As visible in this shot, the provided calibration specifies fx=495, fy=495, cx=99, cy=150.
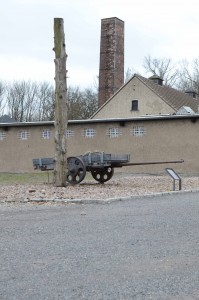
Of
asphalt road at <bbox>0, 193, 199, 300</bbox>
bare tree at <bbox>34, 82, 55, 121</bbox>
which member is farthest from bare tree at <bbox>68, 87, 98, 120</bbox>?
asphalt road at <bbox>0, 193, 199, 300</bbox>

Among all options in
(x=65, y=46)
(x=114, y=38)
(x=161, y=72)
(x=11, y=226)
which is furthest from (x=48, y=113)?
(x=11, y=226)

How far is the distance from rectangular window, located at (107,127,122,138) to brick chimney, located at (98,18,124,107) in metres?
12.9

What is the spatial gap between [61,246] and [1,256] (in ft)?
3.07

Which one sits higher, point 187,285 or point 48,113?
point 48,113

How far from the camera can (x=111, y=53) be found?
4116cm

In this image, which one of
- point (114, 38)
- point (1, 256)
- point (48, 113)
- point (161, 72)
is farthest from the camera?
point (161, 72)

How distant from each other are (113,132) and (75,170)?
1264 cm

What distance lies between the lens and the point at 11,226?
336 inches

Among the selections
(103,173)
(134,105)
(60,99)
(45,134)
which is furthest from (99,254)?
(134,105)

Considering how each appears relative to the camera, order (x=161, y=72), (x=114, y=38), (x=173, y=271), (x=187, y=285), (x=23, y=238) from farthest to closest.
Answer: (x=161, y=72)
(x=114, y=38)
(x=23, y=238)
(x=173, y=271)
(x=187, y=285)

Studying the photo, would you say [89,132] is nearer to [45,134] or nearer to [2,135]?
[45,134]

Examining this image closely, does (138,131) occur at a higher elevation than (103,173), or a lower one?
higher

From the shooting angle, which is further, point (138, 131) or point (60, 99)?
point (138, 131)

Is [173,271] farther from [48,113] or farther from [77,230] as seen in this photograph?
[48,113]
